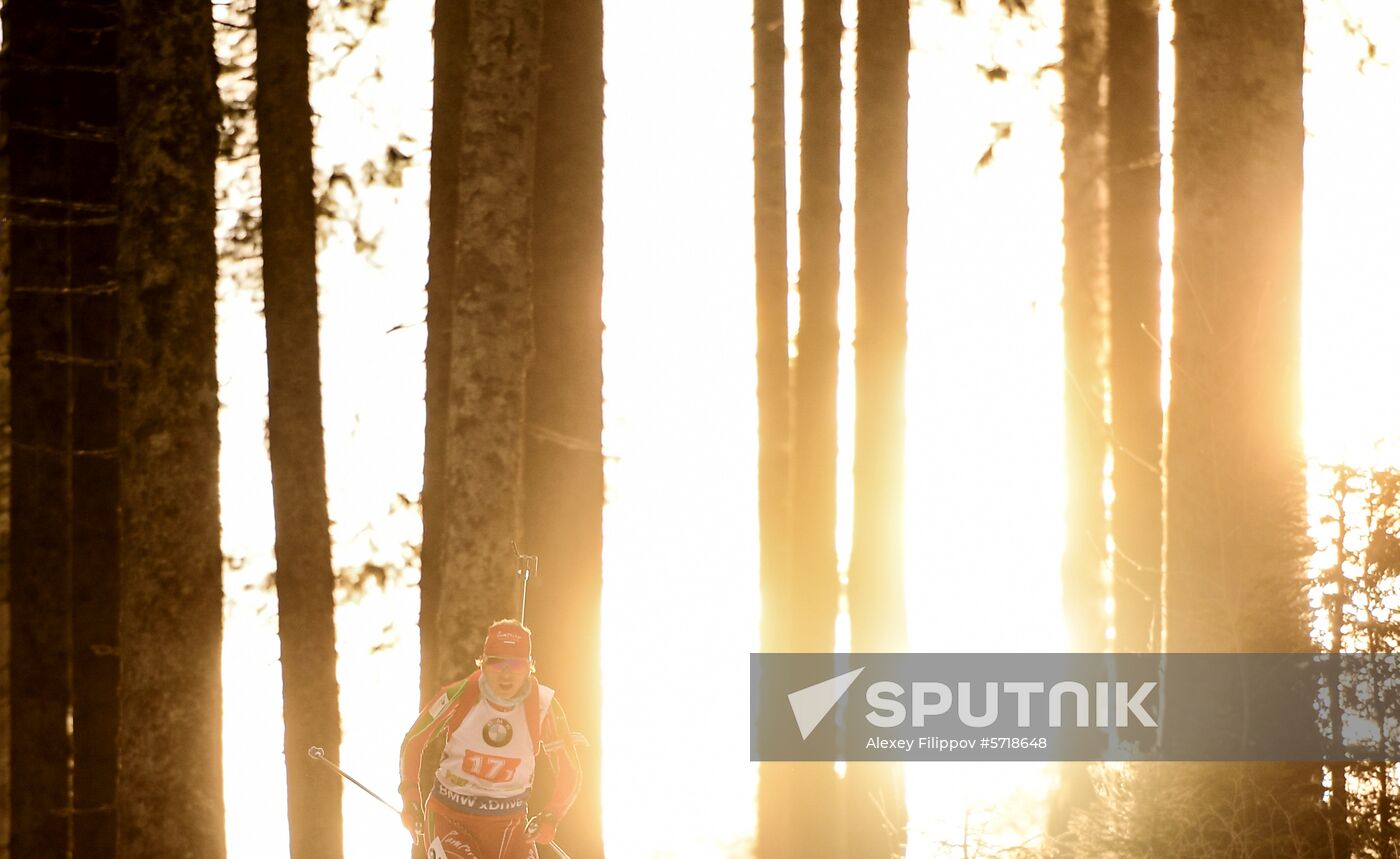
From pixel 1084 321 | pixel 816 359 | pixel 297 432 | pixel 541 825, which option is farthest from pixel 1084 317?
pixel 541 825

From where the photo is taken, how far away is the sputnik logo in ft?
42.4

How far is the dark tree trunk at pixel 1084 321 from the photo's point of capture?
12.7m

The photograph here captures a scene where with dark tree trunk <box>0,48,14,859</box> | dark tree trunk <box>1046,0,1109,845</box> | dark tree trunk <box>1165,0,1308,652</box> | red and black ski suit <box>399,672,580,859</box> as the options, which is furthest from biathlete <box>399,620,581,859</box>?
dark tree trunk <box>1046,0,1109,845</box>

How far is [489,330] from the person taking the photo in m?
7.16

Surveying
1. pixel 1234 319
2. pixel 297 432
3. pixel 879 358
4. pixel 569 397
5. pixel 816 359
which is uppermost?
pixel 816 359

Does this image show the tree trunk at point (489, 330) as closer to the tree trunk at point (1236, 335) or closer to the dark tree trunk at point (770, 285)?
the tree trunk at point (1236, 335)

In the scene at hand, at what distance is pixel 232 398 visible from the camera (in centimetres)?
1216

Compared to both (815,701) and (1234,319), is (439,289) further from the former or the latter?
(815,701)

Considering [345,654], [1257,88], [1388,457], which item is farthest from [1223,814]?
[345,654]

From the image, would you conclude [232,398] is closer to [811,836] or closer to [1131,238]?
[811,836]

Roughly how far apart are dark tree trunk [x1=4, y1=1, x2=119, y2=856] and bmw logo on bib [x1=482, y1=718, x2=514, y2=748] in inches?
145

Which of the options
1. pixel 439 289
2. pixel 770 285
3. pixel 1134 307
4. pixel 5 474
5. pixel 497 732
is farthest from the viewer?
pixel 770 285

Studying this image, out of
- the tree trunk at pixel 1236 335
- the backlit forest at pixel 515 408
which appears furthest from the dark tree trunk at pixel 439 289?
the tree trunk at pixel 1236 335

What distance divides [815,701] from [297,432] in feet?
21.5
